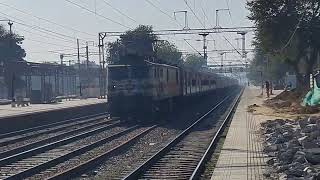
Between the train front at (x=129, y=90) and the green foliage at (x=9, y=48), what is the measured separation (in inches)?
2190

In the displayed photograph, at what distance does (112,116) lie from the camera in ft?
98.1

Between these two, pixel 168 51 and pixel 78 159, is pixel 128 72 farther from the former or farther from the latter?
pixel 168 51

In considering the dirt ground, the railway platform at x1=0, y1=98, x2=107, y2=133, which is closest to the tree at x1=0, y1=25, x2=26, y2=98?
the railway platform at x1=0, y1=98, x2=107, y2=133

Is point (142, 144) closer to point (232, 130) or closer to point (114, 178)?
point (232, 130)

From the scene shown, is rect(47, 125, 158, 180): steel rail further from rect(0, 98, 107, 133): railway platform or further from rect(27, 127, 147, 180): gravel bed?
rect(0, 98, 107, 133): railway platform

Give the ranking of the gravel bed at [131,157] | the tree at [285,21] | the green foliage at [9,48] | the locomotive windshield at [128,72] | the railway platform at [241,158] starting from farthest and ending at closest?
1. the green foliage at [9,48]
2. the tree at [285,21]
3. the locomotive windshield at [128,72]
4. the gravel bed at [131,157]
5. the railway platform at [241,158]

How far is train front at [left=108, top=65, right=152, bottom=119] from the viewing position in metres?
28.9

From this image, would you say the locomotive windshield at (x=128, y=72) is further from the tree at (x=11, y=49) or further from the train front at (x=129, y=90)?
the tree at (x=11, y=49)

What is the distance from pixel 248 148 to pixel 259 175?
16.2 feet

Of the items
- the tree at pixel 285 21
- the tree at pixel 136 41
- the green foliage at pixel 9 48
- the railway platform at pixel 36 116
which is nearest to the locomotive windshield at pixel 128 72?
the railway platform at pixel 36 116

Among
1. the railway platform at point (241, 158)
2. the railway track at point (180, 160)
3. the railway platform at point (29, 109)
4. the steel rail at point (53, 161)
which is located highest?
the railway platform at point (29, 109)

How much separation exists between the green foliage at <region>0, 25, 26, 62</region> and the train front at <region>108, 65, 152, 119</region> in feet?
183

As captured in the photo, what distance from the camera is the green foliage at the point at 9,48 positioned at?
86.3 m

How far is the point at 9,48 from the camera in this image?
82938 mm
